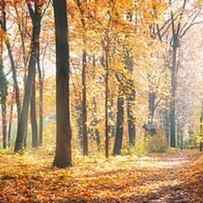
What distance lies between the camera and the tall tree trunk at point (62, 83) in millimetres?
17391

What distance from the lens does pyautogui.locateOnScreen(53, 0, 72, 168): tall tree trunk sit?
685 inches

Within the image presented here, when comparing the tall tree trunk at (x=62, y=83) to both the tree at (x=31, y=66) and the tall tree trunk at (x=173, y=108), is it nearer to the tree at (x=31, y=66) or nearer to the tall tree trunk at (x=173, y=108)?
the tree at (x=31, y=66)

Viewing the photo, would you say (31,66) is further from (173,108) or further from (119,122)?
(173,108)

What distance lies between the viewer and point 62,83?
57.3ft

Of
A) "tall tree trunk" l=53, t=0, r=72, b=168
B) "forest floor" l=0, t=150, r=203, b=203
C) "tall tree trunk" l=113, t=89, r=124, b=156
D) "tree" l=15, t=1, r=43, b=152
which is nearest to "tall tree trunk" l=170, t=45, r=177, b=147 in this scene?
"tall tree trunk" l=113, t=89, r=124, b=156

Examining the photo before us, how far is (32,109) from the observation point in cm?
3547

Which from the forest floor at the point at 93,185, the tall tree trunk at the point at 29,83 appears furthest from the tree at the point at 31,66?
the forest floor at the point at 93,185

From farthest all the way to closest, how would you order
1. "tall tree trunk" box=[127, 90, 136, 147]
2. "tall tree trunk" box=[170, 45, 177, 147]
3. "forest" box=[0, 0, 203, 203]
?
"tall tree trunk" box=[170, 45, 177, 147]
"tall tree trunk" box=[127, 90, 136, 147]
"forest" box=[0, 0, 203, 203]

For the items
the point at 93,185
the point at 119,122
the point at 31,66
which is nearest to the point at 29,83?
the point at 31,66

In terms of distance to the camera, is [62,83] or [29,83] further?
[29,83]

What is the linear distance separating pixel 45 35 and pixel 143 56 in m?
11.3

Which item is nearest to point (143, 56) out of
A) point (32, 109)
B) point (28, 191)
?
point (32, 109)

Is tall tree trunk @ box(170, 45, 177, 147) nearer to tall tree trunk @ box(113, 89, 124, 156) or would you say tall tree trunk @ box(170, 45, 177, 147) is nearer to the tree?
tall tree trunk @ box(113, 89, 124, 156)

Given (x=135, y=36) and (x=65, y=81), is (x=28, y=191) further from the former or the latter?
(x=135, y=36)
